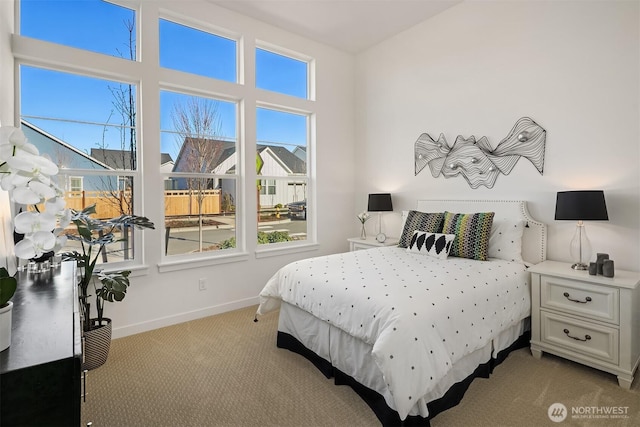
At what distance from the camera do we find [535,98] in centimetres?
293

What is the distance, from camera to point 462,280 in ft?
7.18

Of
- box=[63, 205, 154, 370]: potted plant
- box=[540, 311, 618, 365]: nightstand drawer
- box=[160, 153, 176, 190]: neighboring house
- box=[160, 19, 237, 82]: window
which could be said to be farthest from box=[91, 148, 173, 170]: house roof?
box=[540, 311, 618, 365]: nightstand drawer

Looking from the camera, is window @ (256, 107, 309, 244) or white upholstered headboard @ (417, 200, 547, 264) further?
window @ (256, 107, 309, 244)

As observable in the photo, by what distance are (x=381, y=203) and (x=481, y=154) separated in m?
1.20

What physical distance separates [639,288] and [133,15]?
4.58 m

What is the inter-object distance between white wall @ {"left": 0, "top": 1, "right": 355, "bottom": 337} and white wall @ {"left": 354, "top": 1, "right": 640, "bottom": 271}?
2.10 feet

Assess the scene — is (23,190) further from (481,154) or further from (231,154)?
(481,154)

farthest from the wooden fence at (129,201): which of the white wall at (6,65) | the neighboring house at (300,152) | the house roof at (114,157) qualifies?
the neighboring house at (300,152)

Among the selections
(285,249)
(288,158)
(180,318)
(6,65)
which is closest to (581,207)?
(285,249)

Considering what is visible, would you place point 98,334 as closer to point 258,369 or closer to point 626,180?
point 258,369

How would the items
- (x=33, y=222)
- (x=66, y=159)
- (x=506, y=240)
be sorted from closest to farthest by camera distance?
(x=33, y=222) → (x=66, y=159) → (x=506, y=240)

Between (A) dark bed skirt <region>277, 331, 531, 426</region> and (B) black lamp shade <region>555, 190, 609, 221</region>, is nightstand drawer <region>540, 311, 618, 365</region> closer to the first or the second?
(A) dark bed skirt <region>277, 331, 531, 426</region>

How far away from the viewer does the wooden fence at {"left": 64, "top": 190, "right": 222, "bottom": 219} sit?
9.32ft

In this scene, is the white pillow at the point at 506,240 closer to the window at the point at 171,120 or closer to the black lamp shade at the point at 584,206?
the black lamp shade at the point at 584,206
